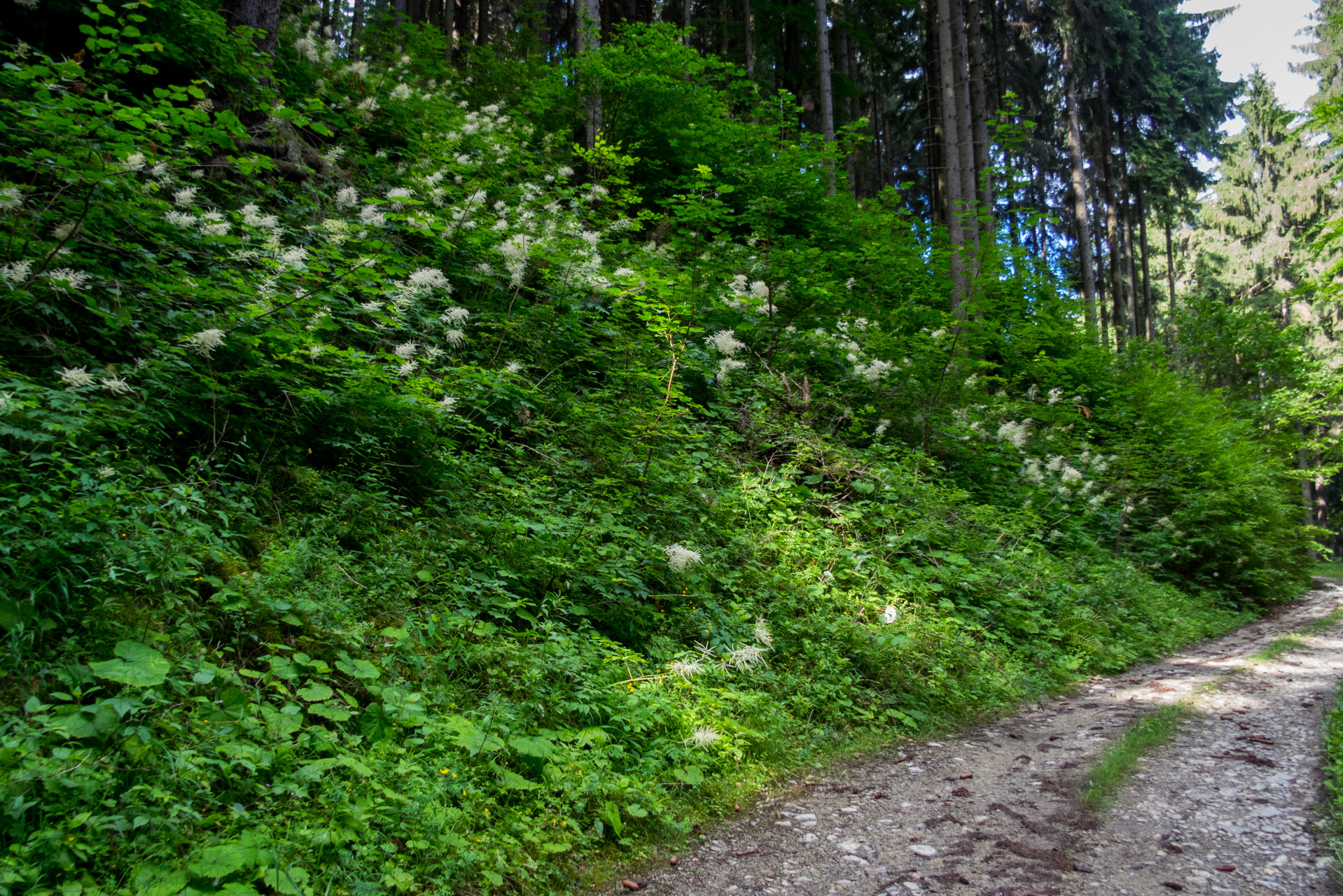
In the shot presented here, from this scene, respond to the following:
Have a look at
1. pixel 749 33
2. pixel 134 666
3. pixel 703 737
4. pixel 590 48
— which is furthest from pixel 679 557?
pixel 749 33

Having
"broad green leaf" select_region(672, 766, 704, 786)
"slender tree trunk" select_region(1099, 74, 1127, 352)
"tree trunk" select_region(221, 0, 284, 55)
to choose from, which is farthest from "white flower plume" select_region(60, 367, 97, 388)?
"slender tree trunk" select_region(1099, 74, 1127, 352)

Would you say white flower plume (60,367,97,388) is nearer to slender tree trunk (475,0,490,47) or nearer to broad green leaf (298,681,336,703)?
broad green leaf (298,681,336,703)

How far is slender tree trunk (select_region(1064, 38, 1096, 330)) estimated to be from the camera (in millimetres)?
19734

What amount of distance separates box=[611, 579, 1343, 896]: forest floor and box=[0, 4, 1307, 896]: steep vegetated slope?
0.36 metres

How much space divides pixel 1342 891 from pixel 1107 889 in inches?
31.2

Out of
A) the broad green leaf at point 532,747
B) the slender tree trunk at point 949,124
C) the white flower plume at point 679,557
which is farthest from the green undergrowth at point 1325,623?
the broad green leaf at point 532,747

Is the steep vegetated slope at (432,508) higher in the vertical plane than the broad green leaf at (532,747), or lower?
higher

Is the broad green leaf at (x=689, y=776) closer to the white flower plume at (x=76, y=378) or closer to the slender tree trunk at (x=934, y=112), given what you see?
the white flower plume at (x=76, y=378)

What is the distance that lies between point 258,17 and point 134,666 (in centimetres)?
810

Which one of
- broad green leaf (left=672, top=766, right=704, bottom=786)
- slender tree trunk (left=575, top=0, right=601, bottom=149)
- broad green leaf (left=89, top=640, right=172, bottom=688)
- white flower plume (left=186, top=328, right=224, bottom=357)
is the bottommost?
broad green leaf (left=672, top=766, right=704, bottom=786)

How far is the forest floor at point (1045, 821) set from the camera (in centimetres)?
272

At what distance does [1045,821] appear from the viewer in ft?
10.7

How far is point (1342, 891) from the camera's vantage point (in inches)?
97.4

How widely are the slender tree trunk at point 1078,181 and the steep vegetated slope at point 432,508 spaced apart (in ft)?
40.5
